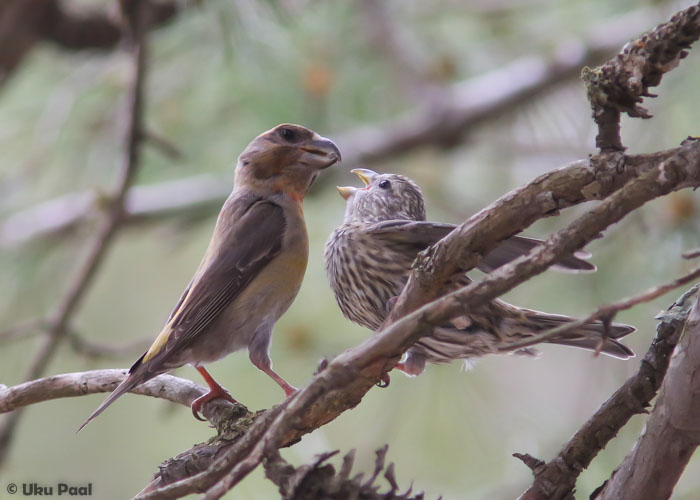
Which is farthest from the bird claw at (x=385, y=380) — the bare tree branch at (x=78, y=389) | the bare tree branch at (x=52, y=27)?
the bare tree branch at (x=52, y=27)

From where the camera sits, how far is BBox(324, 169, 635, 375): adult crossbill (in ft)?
10.6

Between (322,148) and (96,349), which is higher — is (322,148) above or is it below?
below

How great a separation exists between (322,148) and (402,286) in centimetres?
64

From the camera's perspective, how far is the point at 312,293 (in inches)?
259

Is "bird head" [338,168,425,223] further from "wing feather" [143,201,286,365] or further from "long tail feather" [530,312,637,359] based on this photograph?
"long tail feather" [530,312,637,359]

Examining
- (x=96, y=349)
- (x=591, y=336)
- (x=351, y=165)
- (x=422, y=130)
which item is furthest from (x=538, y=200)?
(x=422, y=130)

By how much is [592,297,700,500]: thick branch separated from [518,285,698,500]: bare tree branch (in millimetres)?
187

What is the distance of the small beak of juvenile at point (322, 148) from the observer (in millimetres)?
3551

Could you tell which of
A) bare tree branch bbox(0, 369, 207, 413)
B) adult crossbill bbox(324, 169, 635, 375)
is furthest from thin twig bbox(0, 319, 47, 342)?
adult crossbill bbox(324, 169, 635, 375)

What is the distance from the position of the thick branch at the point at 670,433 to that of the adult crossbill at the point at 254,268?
133 cm

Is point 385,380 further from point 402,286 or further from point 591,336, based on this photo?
point 591,336

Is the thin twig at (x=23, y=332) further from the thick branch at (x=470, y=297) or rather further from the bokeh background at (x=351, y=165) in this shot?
the thick branch at (x=470, y=297)

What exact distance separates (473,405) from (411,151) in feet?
6.64

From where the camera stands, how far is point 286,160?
146 inches
